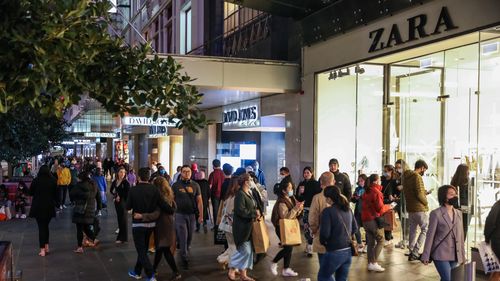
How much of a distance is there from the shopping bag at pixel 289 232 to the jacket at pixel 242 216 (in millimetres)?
652

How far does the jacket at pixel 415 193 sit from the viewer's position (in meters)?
9.31

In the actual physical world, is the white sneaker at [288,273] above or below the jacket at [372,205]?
below

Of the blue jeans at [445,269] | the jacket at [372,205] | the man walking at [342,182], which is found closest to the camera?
the blue jeans at [445,269]

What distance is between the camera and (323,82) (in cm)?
1327

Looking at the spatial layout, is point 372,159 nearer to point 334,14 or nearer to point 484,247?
point 334,14

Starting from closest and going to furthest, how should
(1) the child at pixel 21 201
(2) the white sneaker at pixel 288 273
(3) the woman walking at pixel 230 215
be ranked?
1. (3) the woman walking at pixel 230 215
2. (2) the white sneaker at pixel 288 273
3. (1) the child at pixel 21 201

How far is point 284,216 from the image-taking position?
7.88 m

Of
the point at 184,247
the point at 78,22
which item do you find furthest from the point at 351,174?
the point at 78,22

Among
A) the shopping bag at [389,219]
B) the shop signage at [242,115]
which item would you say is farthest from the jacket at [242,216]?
the shop signage at [242,115]

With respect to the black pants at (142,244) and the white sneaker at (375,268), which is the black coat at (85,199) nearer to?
the black pants at (142,244)

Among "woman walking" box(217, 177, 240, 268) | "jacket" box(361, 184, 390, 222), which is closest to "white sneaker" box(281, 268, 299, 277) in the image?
"woman walking" box(217, 177, 240, 268)

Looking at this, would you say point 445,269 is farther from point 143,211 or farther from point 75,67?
point 75,67

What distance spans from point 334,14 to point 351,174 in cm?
403

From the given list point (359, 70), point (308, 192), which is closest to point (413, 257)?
point (308, 192)
